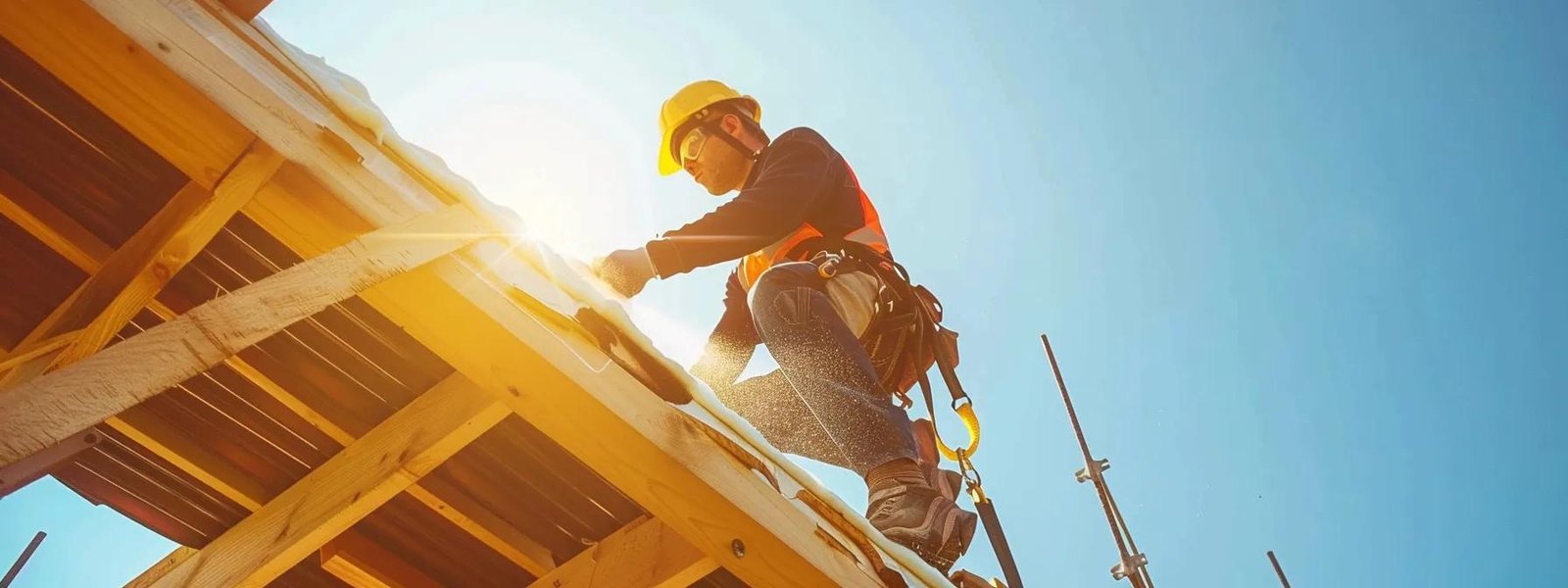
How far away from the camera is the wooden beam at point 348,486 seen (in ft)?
7.89

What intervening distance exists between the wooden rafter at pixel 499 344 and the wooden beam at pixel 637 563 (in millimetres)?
317

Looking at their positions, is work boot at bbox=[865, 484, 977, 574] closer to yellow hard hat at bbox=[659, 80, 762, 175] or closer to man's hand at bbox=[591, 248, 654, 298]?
man's hand at bbox=[591, 248, 654, 298]

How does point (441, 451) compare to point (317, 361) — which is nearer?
point (441, 451)

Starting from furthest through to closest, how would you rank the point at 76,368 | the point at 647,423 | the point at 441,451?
the point at 441,451 → the point at 647,423 → the point at 76,368

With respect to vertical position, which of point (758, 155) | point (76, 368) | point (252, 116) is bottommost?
point (76, 368)

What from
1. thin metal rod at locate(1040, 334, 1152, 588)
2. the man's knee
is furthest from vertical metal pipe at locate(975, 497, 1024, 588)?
thin metal rod at locate(1040, 334, 1152, 588)

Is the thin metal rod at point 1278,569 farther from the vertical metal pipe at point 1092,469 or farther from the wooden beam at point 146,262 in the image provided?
the wooden beam at point 146,262

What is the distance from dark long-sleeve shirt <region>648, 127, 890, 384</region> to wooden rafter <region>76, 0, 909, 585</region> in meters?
1.16

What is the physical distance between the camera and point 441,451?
2416mm

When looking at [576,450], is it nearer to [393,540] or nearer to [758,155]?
[393,540]

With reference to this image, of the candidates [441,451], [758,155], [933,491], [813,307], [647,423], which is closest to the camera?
[647,423]

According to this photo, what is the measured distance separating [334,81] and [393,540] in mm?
1498

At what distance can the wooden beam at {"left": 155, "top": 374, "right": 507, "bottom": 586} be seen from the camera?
241cm

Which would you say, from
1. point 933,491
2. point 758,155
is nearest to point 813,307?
point 933,491
